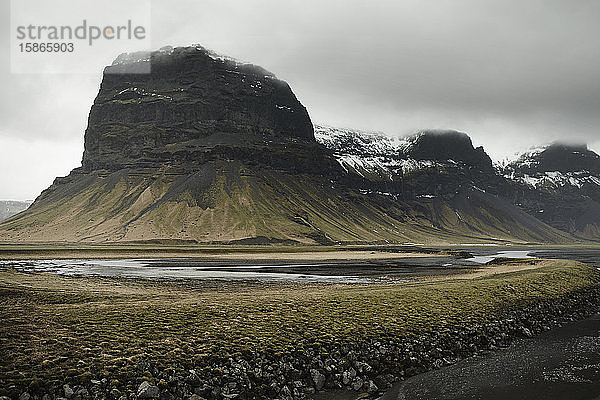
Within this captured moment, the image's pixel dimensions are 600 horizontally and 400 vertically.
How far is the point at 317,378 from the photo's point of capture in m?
22.2

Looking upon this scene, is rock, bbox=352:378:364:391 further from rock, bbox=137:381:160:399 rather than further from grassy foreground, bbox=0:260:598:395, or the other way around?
rock, bbox=137:381:160:399

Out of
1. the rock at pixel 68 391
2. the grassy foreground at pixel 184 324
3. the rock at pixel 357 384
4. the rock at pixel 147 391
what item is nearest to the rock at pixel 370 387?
the rock at pixel 357 384

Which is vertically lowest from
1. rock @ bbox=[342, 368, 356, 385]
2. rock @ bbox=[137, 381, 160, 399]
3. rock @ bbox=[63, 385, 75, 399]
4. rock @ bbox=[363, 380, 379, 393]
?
rock @ bbox=[363, 380, 379, 393]

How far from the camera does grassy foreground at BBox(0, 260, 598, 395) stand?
19.7 meters

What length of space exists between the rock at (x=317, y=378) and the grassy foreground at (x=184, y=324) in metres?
1.98

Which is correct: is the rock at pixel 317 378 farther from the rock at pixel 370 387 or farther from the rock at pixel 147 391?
the rock at pixel 147 391

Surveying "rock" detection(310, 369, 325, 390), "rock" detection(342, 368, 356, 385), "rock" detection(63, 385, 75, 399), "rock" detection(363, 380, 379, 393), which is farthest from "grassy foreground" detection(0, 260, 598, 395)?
"rock" detection(363, 380, 379, 393)

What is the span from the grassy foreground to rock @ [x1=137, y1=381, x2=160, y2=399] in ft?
2.40

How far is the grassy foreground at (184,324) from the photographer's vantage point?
19703 millimetres

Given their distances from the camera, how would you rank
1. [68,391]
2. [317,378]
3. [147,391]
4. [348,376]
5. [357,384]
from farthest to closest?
[348,376], [357,384], [317,378], [147,391], [68,391]

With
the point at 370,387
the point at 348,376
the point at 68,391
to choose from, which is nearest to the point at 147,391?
the point at 68,391

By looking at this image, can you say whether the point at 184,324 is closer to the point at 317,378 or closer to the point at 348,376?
the point at 317,378

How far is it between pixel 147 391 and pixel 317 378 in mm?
8655

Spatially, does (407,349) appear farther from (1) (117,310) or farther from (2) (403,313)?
(1) (117,310)
